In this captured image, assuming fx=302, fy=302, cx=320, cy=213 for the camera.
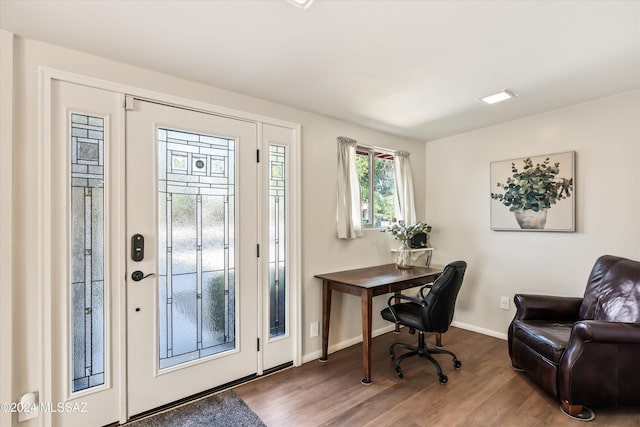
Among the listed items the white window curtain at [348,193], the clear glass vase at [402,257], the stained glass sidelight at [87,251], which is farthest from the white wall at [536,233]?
the stained glass sidelight at [87,251]

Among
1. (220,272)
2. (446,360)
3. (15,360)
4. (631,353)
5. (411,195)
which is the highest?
(411,195)

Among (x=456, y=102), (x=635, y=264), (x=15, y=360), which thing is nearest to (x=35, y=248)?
(x=15, y=360)

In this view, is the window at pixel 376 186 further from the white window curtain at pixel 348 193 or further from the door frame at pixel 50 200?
the door frame at pixel 50 200

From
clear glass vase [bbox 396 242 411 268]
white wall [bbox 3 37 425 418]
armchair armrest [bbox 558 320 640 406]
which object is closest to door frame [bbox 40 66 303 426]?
white wall [bbox 3 37 425 418]

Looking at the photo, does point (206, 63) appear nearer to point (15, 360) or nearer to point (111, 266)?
point (111, 266)

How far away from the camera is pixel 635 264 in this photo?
7.88 ft

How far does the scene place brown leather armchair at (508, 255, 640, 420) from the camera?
6.71 ft

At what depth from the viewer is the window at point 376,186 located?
3662 millimetres

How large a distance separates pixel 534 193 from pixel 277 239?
110 inches

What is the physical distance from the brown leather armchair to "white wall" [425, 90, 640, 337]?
375 millimetres

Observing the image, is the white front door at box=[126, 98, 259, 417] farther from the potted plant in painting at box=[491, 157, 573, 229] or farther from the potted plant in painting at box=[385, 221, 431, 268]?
the potted plant in painting at box=[491, 157, 573, 229]

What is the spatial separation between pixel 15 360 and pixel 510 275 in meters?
4.32

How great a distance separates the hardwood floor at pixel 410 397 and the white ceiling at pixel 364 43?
8.12 feet

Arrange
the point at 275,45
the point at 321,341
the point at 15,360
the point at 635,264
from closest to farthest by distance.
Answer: the point at 15,360 < the point at 275,45 < the point at 635,264 < the point at 321,341
